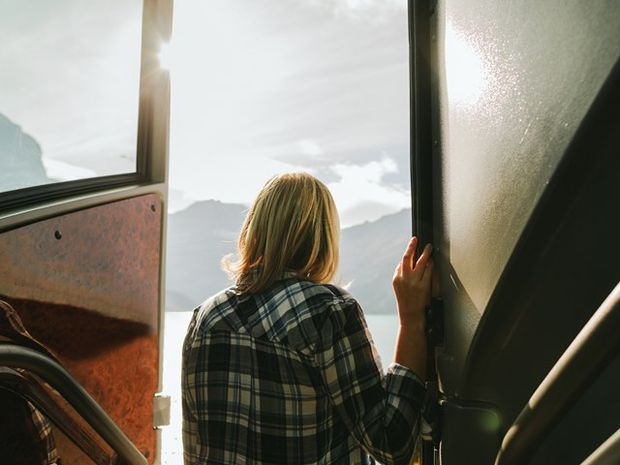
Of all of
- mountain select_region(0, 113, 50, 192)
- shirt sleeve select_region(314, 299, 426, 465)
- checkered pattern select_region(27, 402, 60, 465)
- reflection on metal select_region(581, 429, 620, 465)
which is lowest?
A: checkered pattern select_region(27, 402, 60, 465)

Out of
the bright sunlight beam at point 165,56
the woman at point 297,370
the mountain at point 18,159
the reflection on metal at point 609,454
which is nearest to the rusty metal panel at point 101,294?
the mountain at point 18,159

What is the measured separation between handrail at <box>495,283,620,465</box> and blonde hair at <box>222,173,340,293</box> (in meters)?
0.58

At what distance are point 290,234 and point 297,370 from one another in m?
0.33

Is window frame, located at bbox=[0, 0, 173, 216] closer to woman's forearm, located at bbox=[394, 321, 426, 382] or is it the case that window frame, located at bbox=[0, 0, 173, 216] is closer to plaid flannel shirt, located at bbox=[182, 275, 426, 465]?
plaid flannel shirt, located at bbox=[182, 275, 426, 465]

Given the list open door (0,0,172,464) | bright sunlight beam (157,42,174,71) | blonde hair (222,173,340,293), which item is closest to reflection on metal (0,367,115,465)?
open door (0,0,172,464)

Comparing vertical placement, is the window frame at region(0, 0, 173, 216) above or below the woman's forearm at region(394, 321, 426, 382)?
above

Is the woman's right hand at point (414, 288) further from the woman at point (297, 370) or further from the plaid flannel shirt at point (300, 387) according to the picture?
the plaid flannel shirt at point (300, 387)

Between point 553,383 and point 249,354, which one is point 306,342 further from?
point 553,383

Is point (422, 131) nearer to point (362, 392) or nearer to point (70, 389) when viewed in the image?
point (362, 392)

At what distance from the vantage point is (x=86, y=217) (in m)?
1.52

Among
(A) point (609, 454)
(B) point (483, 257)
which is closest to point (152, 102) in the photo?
(B) point (483, 257)

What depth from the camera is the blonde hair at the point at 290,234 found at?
125cm

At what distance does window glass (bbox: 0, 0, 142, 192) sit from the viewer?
136 cm

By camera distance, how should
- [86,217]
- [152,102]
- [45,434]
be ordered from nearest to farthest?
1. [45,434]
2. [86,217]
3. [152,102]
